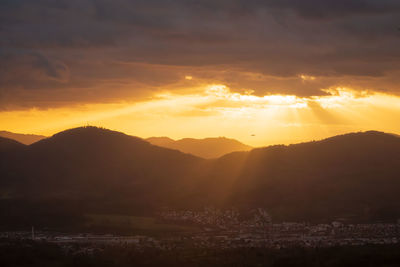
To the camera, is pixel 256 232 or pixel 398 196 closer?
pixel 256 232

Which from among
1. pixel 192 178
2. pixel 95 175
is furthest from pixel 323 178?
pixel 95 175

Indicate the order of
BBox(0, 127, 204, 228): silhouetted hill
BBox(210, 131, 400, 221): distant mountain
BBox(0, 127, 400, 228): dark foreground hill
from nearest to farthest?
BBox(210, 131, 400, 221): distant mountain, BBox(0, 127, 400, 228): dark foreground hill, BBox(0, 127, 204, 228): silhouetted hill

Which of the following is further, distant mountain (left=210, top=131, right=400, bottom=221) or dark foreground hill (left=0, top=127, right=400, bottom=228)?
dark foreground hill (left=0, top=127, right=400, bottom=228)

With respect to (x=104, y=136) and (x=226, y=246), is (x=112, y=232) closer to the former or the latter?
(x=226, y=246)

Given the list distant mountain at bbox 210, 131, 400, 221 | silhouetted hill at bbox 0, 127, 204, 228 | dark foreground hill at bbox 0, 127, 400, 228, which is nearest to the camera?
distant mountain at bbox 210, 131, 400, 221

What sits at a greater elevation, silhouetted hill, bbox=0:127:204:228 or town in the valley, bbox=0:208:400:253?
silhouetted hill, bbox=0:127:204:228

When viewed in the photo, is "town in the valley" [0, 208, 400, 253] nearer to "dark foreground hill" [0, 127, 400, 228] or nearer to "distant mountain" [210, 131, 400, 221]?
"dark foreground hill" [0, 127, 400, 228]

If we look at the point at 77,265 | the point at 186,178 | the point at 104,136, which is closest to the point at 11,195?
the point at 186,178

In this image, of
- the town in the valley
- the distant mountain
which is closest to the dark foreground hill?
the distant mountain

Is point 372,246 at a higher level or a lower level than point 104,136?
lower
